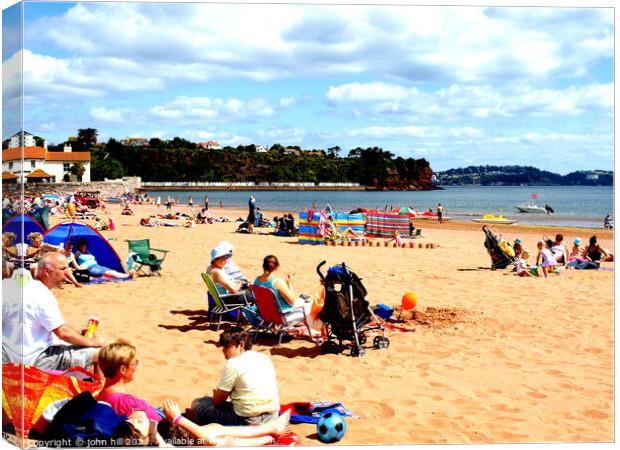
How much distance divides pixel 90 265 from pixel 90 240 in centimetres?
105

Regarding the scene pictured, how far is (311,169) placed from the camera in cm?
14438

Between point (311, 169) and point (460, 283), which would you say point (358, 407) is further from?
point (311, 169)

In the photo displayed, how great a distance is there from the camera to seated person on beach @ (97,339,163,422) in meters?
3.94

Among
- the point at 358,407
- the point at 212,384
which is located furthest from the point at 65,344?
the point at 358,407

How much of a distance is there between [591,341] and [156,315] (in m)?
5.31

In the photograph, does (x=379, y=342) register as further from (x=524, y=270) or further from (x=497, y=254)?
(x=497, y=254)

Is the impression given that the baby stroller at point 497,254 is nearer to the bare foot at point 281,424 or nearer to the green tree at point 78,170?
the bare foot at point 281,424

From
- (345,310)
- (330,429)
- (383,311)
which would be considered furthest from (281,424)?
(383,311)

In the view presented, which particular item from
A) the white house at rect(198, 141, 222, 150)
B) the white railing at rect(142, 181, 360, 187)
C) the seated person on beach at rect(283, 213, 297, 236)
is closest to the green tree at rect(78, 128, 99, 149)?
the white railing at rect(142, 181, 360, 187)

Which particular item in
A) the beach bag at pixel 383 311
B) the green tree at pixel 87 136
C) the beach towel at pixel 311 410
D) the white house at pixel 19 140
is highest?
the green tree at pixel 87 136

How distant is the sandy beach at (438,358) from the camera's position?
516cm

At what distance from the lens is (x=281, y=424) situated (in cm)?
461

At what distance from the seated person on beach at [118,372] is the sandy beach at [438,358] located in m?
1.25

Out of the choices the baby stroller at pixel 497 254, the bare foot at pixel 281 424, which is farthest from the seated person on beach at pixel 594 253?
the bare foot at pixel 281 424
